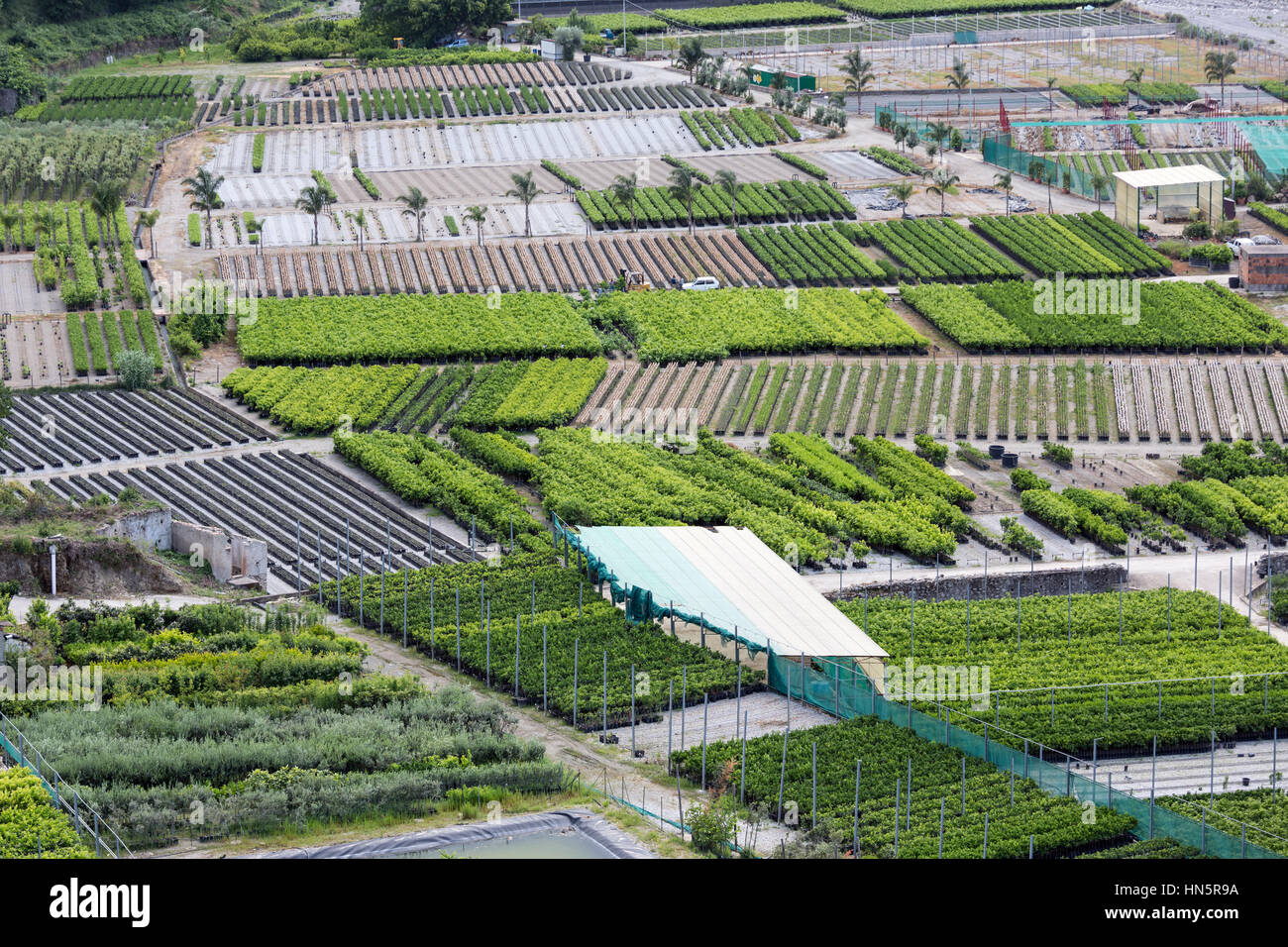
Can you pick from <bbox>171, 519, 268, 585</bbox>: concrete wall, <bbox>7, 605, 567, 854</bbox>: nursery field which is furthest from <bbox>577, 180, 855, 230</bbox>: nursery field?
<bbox>7, 605, 567, 854</bbox>: nursery field

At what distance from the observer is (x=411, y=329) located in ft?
300

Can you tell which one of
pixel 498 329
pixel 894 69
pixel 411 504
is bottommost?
pixel 411 504

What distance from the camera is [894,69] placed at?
150000 mm

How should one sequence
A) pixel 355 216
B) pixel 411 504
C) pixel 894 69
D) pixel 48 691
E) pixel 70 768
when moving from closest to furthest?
pixel 70 768 → pixel 48 691 → pixel 411 504 → pixel 355 216 → pixel 894 69

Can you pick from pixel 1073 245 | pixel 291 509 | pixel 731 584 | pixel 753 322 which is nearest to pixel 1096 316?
pixel 1073 245

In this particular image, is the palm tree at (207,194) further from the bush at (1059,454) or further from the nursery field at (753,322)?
the bush at (1059,454)

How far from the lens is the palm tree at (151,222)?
10269cm

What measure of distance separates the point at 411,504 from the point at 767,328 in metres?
25.3

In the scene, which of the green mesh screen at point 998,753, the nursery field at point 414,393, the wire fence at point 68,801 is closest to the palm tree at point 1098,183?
the nursery field at point 414,393

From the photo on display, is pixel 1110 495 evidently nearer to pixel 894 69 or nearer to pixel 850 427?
pixel 850 427

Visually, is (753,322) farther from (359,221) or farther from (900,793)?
(900,793)

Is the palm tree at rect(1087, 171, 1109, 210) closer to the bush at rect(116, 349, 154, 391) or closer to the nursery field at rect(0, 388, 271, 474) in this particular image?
the nursery field at rect(0, 388, 271, 474)

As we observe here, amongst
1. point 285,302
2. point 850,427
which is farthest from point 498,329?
point 850,427

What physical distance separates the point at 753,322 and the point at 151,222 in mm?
33537
